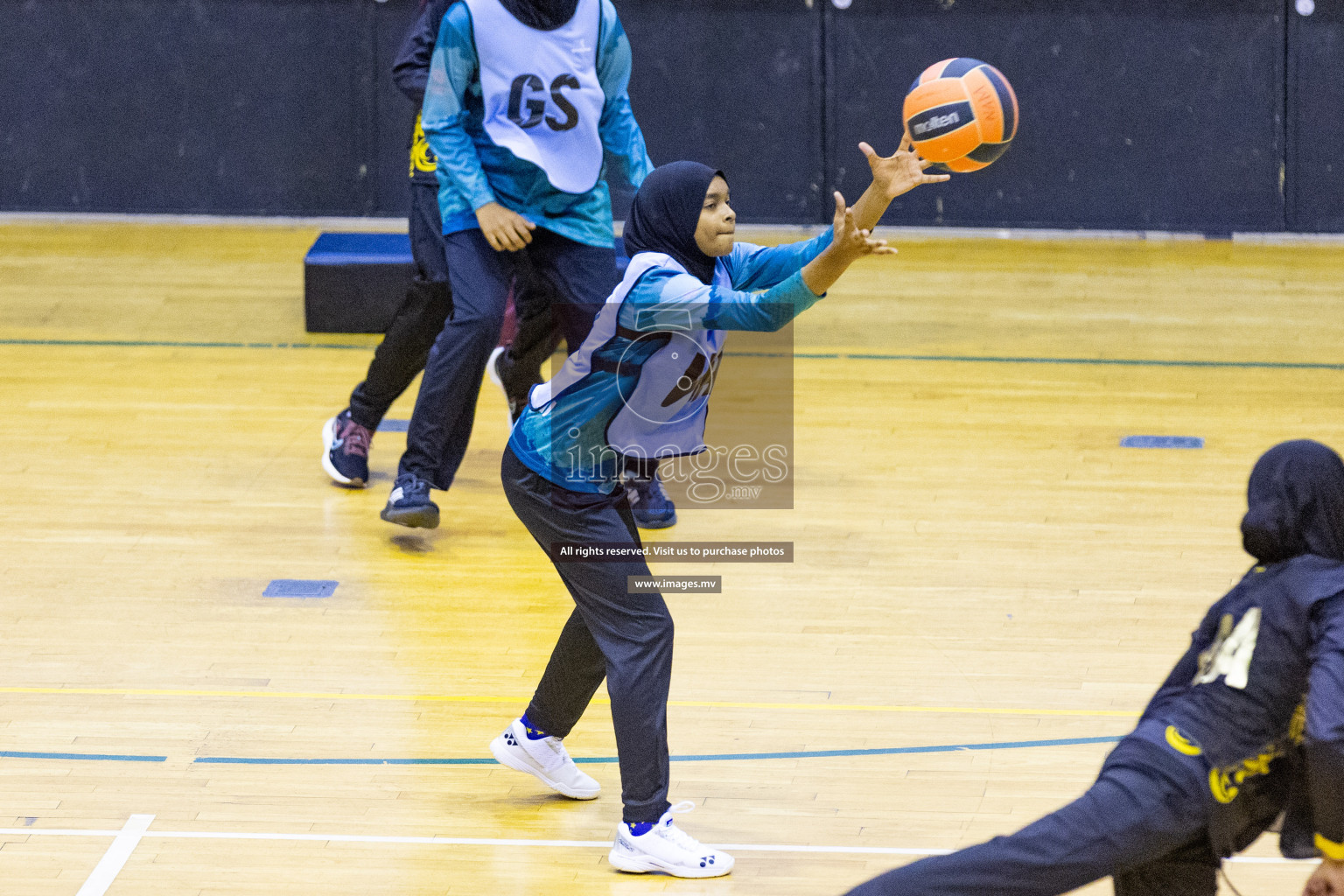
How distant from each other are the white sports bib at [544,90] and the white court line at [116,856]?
219cm

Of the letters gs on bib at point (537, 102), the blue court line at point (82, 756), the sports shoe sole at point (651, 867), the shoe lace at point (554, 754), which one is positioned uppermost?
the letters gs on bib at point (537, 102)

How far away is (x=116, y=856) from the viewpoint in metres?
3.45

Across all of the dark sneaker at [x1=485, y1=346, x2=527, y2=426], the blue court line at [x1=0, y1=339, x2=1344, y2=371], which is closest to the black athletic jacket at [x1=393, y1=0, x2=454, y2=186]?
the dark sneaker at [x1=485, y1=346, x2=527, y2=426]

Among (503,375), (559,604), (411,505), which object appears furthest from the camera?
(503,375)

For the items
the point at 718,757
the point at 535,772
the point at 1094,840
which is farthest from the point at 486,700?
the point at 1094,840

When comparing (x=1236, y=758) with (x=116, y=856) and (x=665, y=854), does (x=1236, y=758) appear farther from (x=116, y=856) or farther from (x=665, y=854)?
(x=116, y=856)

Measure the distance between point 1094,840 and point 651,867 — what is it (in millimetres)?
1088

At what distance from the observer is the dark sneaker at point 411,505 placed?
5.13 meters

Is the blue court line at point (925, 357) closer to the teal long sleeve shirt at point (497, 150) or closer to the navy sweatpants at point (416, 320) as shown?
the navy sweatpants at point (416, 320)

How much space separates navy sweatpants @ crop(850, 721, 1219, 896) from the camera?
2.57 m

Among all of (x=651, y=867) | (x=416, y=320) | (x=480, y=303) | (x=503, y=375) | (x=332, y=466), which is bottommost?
(x=651, y=867)

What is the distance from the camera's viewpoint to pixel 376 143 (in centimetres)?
987

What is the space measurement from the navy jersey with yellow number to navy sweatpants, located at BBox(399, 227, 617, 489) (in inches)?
105

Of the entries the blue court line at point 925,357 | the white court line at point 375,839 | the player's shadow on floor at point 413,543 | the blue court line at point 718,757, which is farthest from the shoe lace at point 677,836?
the blue court line at point 925,357
